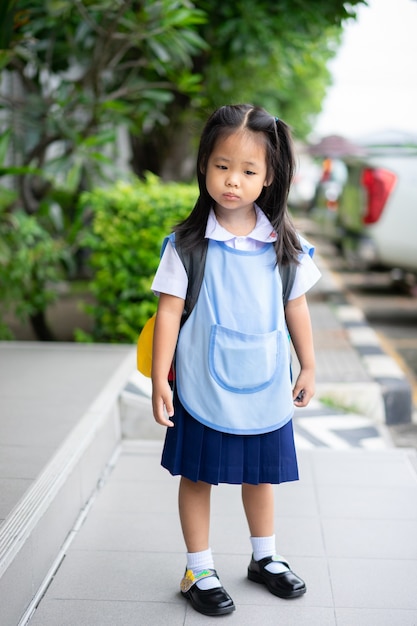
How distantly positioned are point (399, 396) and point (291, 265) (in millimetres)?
2750

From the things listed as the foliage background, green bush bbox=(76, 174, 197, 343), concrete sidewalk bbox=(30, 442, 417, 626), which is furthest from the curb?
the foliage background

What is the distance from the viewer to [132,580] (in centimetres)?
279

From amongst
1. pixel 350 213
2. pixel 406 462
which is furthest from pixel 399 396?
pixel 350 213

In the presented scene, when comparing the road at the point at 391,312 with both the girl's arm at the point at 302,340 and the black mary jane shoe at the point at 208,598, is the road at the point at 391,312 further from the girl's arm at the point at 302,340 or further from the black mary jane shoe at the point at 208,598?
the black mary jane shoe at the point at 208,598

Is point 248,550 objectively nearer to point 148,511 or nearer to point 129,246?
point 148,511

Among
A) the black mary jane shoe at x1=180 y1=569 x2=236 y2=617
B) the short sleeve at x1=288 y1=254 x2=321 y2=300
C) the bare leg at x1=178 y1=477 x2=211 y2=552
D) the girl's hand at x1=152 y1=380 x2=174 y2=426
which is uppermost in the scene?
the short sleeve at x1=288 y1=254 x2=321 y2=300

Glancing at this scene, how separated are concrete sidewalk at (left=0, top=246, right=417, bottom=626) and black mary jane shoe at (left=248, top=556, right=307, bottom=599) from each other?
0.03 metres

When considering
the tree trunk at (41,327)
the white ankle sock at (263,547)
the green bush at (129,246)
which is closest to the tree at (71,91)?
the tree trunk at (41,327)

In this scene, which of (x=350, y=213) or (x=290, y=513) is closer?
(x=290, y=513)

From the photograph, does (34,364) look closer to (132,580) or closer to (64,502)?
(64,502)

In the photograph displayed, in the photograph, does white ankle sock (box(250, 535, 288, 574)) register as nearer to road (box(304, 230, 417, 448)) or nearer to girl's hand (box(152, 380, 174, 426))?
girl's hand (box(152, 380, 174, 426))

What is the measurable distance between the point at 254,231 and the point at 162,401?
23.0 inches

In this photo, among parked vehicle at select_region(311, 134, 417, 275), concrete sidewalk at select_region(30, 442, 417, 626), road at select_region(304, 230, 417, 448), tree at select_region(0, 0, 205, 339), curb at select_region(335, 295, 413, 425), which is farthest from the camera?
parked vehicle at select_region(311, 134, 417, 275)

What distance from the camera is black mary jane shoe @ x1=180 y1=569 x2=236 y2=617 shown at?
8.41 feet
